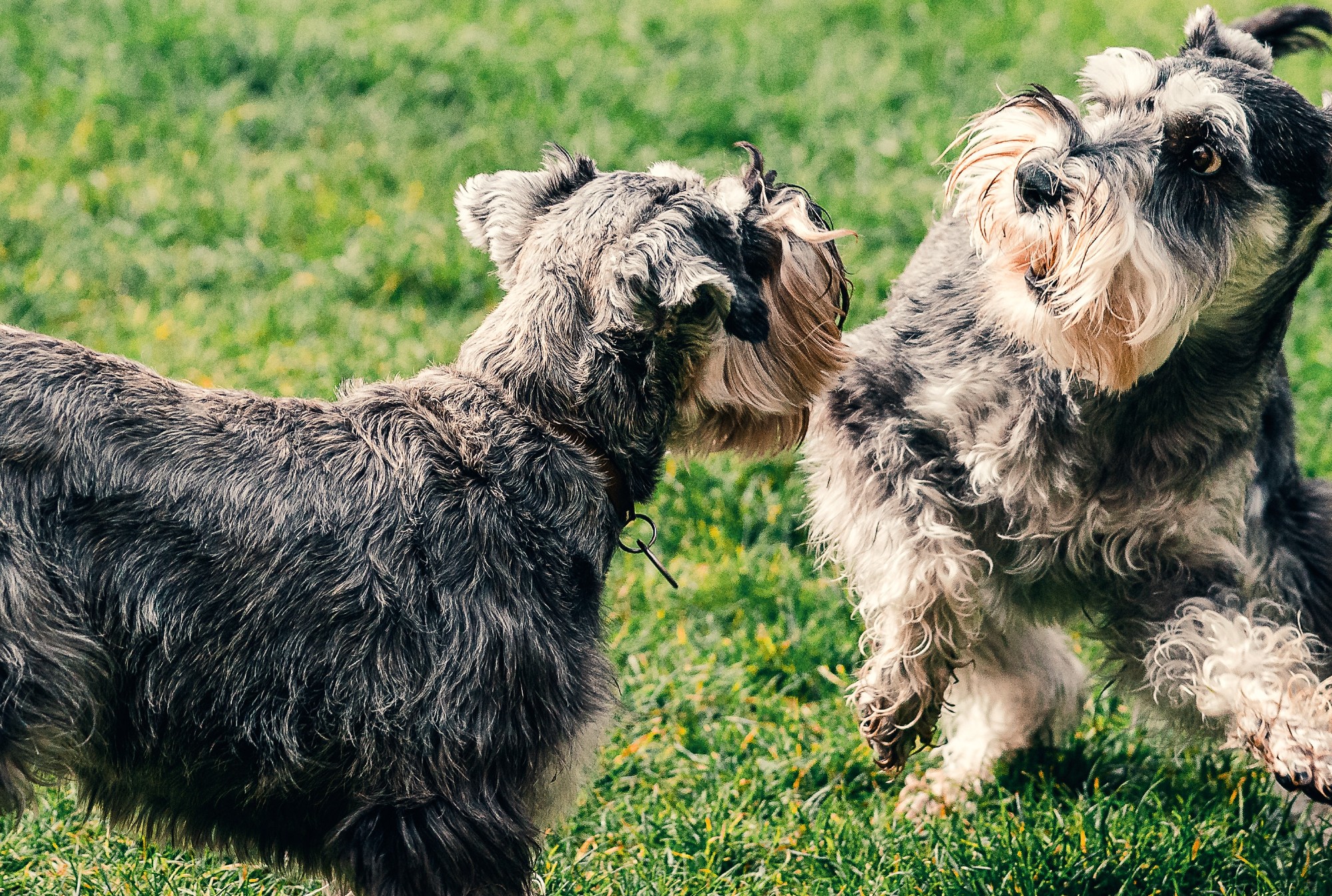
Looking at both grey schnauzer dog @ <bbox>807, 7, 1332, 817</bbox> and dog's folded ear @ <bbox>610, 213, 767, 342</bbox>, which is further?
grey schnauzer dog @ <bbox>807, 7, 1332, 817</bbox>

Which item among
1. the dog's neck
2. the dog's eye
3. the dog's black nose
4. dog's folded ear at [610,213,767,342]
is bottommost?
the dog's neck

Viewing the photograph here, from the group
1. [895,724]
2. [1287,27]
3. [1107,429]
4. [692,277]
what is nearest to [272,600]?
[692,277]

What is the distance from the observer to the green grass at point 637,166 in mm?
4352

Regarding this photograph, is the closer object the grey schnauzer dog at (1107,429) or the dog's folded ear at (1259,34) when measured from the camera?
the grey schnauzer dog at (1107,429)

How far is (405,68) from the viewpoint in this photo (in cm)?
937

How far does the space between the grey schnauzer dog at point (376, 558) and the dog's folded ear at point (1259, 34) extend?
1.45 meters

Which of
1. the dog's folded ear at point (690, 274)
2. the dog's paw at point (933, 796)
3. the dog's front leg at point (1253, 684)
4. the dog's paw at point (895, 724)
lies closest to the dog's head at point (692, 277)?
the dog's folded ear at point (690, 274)

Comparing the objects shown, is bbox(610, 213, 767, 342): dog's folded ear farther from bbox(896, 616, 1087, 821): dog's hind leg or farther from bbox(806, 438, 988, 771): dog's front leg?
bbox(896, 616, 1087, 821): dog's hind leg

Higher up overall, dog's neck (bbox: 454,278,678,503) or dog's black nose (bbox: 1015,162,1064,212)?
dog's black nose (bbox: 1015,162,1064,212)

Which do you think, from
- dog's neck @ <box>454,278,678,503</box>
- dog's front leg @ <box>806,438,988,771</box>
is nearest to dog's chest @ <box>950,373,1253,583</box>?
dog's front leg @ <box>806,438,988,771</box>

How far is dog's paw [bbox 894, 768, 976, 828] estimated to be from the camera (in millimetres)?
4773

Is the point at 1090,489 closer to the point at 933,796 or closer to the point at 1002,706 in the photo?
the point at 1002,706

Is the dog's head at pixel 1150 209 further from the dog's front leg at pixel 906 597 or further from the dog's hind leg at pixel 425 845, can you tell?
the dog's hind leg at pixel 425 845

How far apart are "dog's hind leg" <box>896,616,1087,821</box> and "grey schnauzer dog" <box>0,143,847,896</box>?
160 cm
